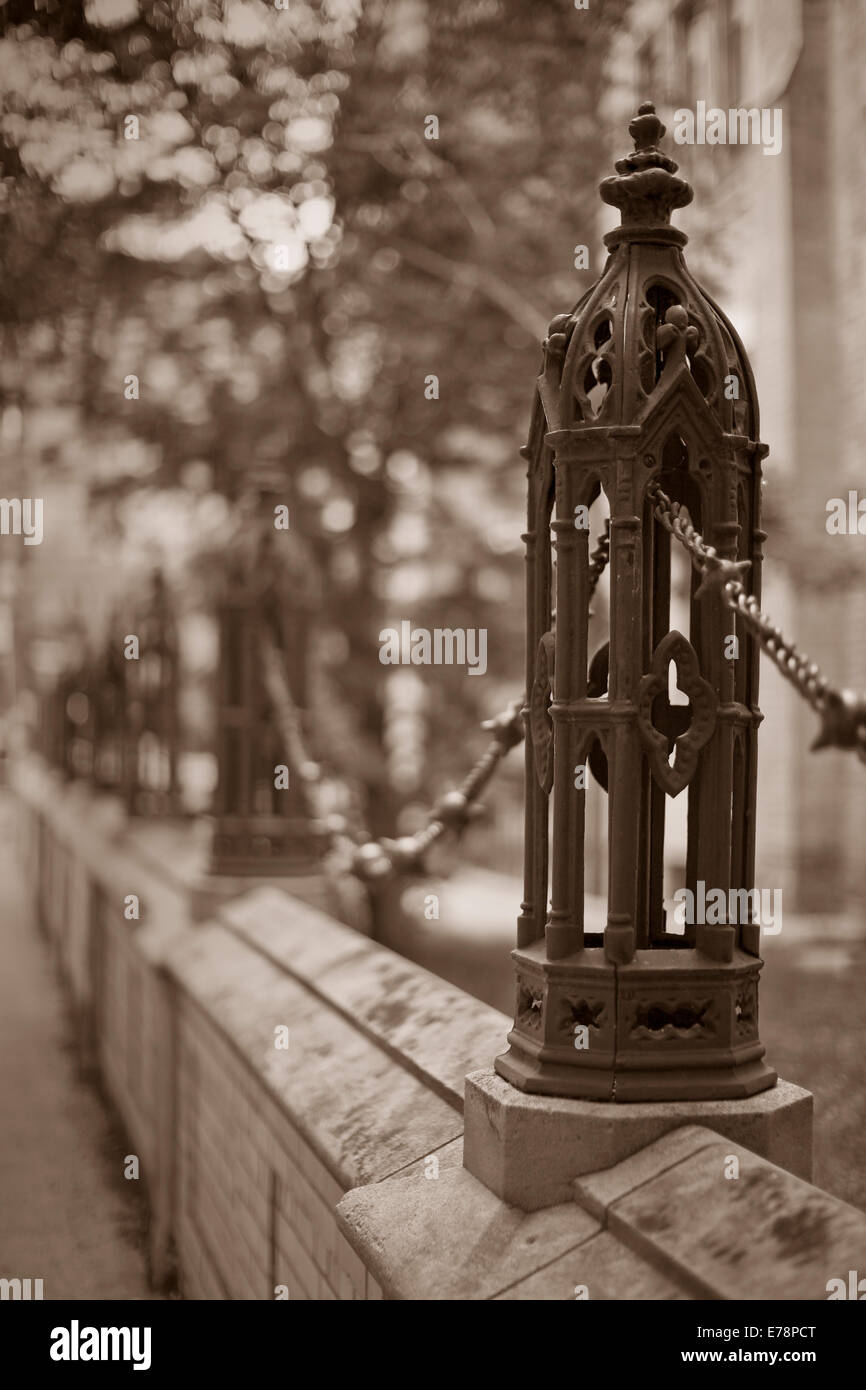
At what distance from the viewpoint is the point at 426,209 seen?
941cm

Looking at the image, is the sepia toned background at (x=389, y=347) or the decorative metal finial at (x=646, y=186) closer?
the decorative metal finial at (x=646, y=186)

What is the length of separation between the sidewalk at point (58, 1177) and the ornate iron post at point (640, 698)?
3461 millimetres

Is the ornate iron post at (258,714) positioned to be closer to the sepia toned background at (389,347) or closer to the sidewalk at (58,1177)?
the sepia toned background at (389,347)

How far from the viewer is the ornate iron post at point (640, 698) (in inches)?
104

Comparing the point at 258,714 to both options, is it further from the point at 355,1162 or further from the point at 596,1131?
the point at 596,1131

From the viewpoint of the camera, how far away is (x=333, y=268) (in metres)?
9.47

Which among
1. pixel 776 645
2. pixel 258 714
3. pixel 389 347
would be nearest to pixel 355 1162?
pixel 776 645

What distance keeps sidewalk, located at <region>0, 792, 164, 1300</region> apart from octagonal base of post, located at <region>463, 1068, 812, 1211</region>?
129 inches

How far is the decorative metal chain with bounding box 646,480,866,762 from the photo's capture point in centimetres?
212

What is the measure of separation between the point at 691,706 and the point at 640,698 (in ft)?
0.45

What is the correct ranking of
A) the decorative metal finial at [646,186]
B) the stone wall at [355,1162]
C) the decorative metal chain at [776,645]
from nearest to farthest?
the decorative metal chain at [776,645], the stone wall at [355,1162], the decorative metal finial at [646,186]

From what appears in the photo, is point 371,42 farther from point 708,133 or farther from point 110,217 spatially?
point 708,133

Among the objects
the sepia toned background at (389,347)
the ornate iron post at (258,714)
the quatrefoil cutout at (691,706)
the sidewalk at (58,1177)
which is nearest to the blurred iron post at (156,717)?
the sepia toned background at (389,347)
